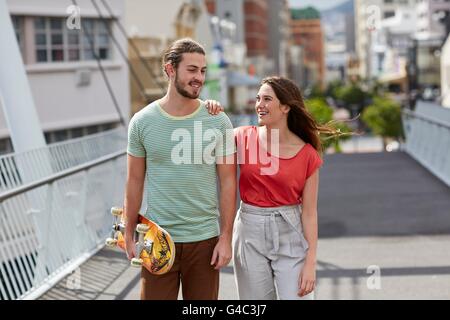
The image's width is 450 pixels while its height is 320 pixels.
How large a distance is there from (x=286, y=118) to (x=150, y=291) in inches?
38.8

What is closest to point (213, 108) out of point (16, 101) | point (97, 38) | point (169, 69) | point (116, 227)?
point (169, 69)

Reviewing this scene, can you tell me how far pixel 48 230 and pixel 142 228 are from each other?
460 centimetres

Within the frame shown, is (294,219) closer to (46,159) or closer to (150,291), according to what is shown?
(150,291)

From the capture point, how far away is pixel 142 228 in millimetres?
4137

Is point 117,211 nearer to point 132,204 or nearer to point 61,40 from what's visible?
point 132,204

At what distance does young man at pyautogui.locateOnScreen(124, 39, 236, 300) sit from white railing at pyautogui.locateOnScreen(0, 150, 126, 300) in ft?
9.87

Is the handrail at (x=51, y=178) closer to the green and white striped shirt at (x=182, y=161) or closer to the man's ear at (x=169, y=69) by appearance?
the green and white striped shirt at (x=182, y=161)

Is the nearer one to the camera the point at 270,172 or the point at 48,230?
the point at 270,172

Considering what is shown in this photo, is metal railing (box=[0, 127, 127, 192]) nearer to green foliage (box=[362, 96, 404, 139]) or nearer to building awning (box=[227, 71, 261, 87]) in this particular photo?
building awning (box=[227, 71, 261, 87])

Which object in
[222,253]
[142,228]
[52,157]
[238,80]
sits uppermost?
[142,228]

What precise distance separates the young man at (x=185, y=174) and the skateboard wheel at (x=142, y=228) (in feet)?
0.18

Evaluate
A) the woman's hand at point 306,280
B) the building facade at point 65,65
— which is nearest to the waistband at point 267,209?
the woman's hand at point 306,280

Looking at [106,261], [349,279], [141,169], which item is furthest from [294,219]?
[106,261]

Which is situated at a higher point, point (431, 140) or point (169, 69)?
point (169, 69)
